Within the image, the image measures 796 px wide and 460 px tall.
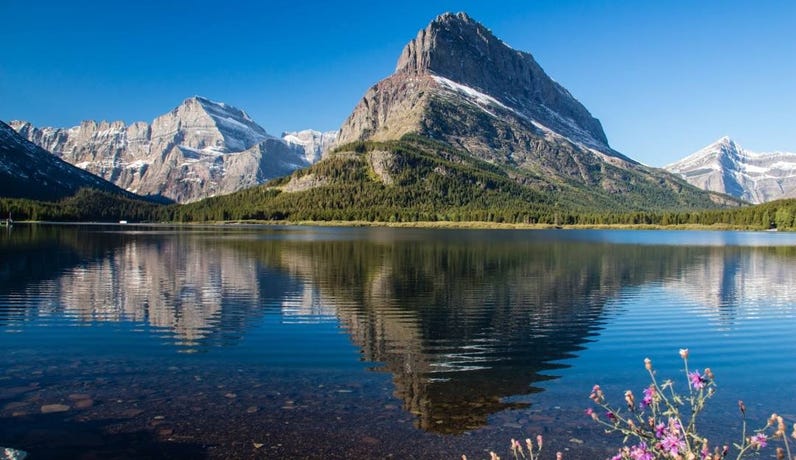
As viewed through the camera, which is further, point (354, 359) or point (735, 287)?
point (735, 287)

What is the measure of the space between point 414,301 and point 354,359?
64.3 ft

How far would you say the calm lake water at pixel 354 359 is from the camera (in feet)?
61.0

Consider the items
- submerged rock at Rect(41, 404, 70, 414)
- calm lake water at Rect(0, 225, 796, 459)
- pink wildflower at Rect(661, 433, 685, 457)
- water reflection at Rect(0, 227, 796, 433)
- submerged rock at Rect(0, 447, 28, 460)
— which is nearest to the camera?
pink wildflower at Rect(661, 433, 685, 457)

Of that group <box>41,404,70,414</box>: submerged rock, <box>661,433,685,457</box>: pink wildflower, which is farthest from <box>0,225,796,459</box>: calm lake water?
<box>661,433,685,457</box>: pink wildflower

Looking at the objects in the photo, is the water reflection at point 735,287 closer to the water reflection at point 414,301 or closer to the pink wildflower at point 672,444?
the water reflection at point 414,301

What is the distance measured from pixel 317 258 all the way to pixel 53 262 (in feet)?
123

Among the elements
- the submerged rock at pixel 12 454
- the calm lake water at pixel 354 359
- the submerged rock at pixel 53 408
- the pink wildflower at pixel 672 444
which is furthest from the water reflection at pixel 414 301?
the submerged rock at pixel 12 454

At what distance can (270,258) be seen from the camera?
8944cm

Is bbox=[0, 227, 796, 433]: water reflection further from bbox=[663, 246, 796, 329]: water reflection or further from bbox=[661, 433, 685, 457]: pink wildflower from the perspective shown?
bbox=[661, 433, 685, 457]: pink wildflower

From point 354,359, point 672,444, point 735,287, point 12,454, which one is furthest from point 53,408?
point 735,287

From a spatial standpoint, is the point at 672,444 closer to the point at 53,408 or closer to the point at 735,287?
the point at 53,408

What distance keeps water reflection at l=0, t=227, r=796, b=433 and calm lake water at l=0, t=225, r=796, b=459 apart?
226mm

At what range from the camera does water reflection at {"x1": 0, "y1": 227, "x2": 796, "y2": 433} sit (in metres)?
26.7

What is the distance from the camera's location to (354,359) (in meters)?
28.8
